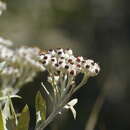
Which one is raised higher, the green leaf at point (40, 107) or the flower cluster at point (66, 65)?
the flower cluster at point (66, 65)

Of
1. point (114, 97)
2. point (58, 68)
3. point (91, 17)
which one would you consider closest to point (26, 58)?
point (58, 68)

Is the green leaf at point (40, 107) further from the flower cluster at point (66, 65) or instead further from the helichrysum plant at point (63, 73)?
the flower cluster at point (66, 65)

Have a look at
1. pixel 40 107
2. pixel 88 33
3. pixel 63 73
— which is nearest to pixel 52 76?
pixel 63 73

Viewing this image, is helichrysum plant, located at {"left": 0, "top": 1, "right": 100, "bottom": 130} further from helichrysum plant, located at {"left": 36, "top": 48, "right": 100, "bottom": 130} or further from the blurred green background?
the blurred green background

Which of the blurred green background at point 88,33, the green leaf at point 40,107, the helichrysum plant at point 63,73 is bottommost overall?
the green leaf at point 40,107

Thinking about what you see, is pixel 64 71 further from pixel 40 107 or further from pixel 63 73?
pixel 40 107

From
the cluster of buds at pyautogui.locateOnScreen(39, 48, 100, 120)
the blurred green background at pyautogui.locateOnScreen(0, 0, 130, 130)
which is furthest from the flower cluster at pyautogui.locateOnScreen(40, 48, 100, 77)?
the blurred green background at pyautogui.locateOnScreen(0, 0, 130, 130)

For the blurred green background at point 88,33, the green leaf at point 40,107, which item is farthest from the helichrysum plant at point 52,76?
the blurred green background at point 88,33

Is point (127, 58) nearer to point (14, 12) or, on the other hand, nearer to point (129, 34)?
point (129, 34)
